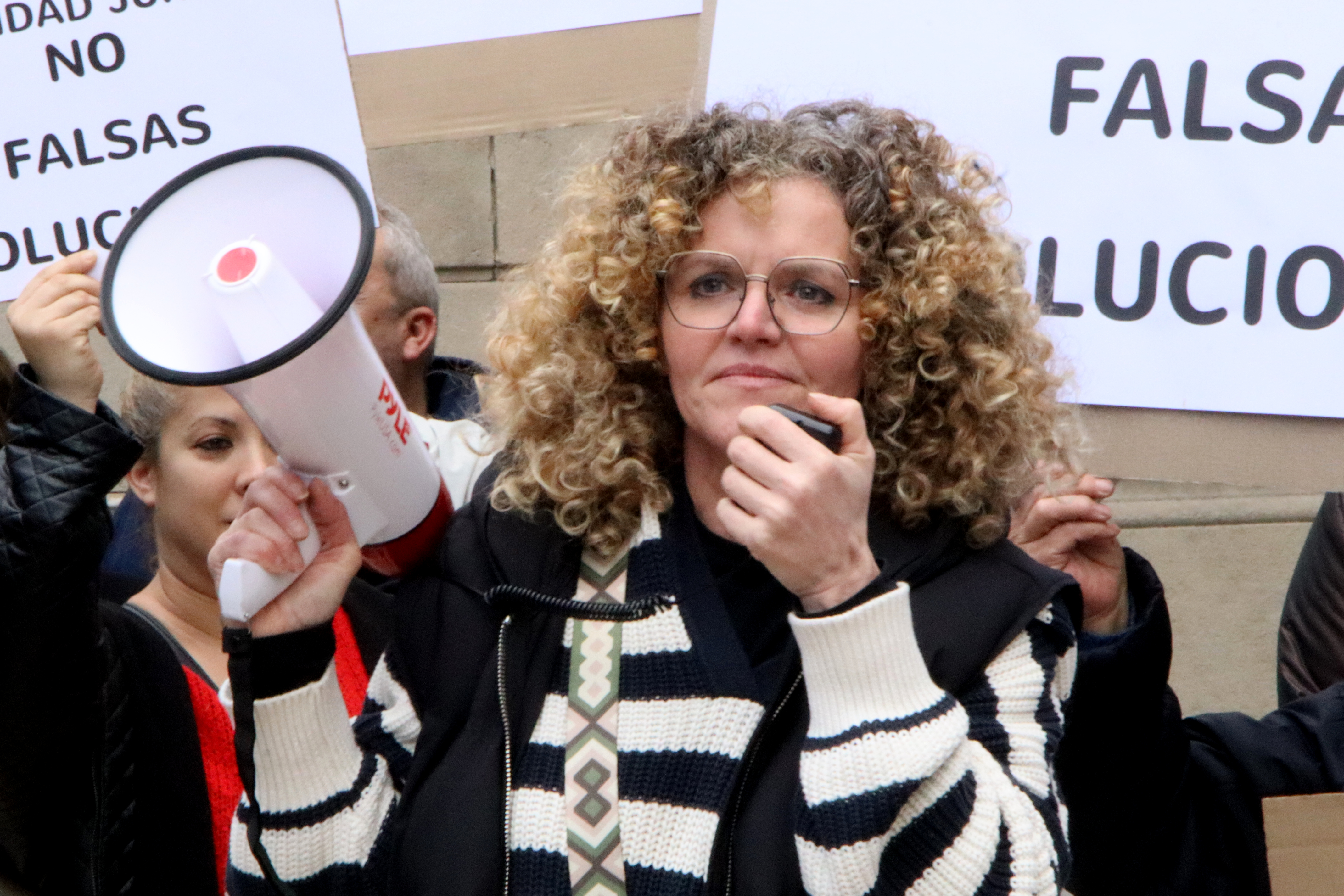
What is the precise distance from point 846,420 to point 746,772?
36 centimetres

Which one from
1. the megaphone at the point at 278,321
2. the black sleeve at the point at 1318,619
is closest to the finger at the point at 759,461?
the megaphone at the point at 278,321

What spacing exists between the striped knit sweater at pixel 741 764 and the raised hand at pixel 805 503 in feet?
0.14

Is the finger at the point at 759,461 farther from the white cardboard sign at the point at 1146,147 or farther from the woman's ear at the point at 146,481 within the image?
the woman's ear at the point at 146,481

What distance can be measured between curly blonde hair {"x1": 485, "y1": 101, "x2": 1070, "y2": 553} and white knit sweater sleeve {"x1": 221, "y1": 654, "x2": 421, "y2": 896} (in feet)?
1.08

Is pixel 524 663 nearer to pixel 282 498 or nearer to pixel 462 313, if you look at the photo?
pixel 282 498

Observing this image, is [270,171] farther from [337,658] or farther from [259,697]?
[337,658]

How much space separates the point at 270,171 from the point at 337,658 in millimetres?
849

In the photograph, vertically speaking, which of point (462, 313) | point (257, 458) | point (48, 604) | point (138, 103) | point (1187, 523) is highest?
point (138, 103)

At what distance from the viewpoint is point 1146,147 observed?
1.94 meters

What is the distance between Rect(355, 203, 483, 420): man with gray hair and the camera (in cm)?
310

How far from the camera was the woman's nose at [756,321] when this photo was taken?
62.3 inches

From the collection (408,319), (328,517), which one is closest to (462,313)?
(408,319)

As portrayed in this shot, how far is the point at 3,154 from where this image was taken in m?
2.39

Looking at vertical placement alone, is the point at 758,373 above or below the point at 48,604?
above
